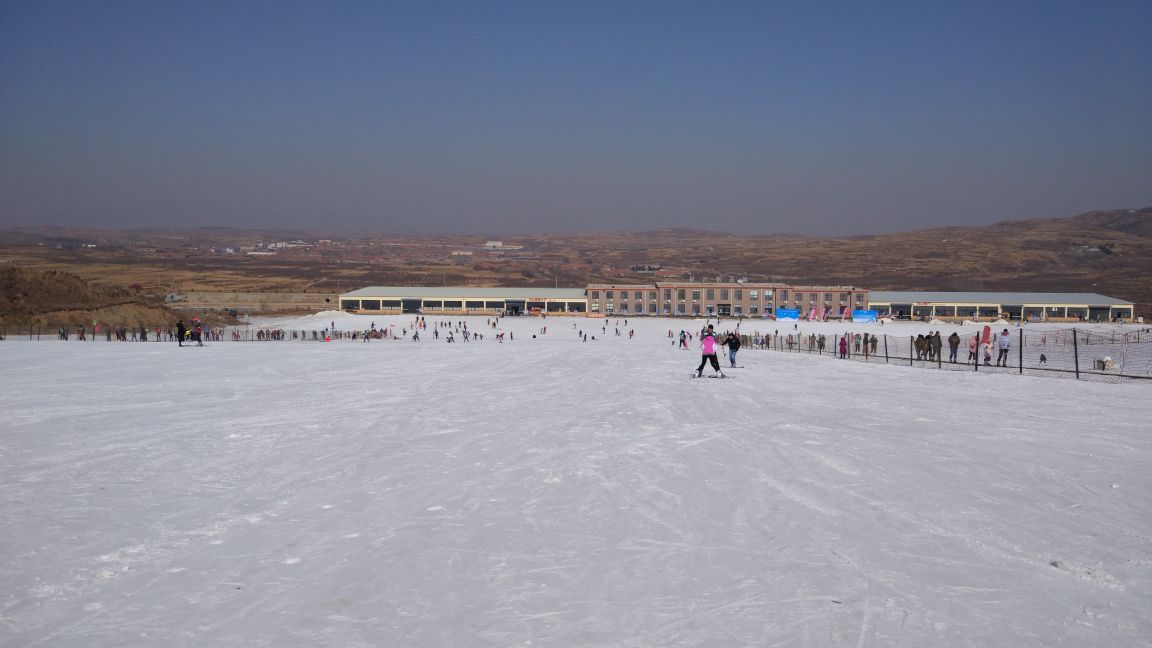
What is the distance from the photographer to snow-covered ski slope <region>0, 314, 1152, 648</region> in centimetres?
538

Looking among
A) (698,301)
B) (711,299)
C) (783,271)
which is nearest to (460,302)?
(698,301)

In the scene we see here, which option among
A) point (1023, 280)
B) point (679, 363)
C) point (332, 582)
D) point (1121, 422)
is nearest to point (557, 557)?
point (332, 582)

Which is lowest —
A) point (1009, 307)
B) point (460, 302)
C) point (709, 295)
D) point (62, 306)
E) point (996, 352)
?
point (460, 302)

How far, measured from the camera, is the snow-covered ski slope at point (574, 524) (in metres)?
5.38

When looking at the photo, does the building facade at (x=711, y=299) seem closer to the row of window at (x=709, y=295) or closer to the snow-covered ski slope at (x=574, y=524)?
the row of window at (x=709, y=295)

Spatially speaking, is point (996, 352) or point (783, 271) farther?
point (783, 271)

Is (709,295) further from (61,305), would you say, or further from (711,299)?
(61,305)

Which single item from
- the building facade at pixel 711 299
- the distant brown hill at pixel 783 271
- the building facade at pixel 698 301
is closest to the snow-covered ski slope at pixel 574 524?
the building facade at pixel 698 301

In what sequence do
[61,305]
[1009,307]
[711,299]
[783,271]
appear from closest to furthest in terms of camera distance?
[61,305]
[1009,307]
[711,299]
[783,271]

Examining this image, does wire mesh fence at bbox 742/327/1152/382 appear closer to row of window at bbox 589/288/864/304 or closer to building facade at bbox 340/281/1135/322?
building facade at bbox 340/281/1135/322

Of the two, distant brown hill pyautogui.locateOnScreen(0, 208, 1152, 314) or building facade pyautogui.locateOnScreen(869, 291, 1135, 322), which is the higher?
distant brown hill pyautogui.locateOnScreen(0, 208, 1152, 314)

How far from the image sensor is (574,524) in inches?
295

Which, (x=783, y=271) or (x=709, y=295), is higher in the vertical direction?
(x=783, y=271)

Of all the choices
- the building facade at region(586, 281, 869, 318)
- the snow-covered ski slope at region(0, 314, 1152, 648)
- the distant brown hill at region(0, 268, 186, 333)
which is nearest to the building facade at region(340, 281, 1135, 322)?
the building facade at region(586, 281, 869, 318)
